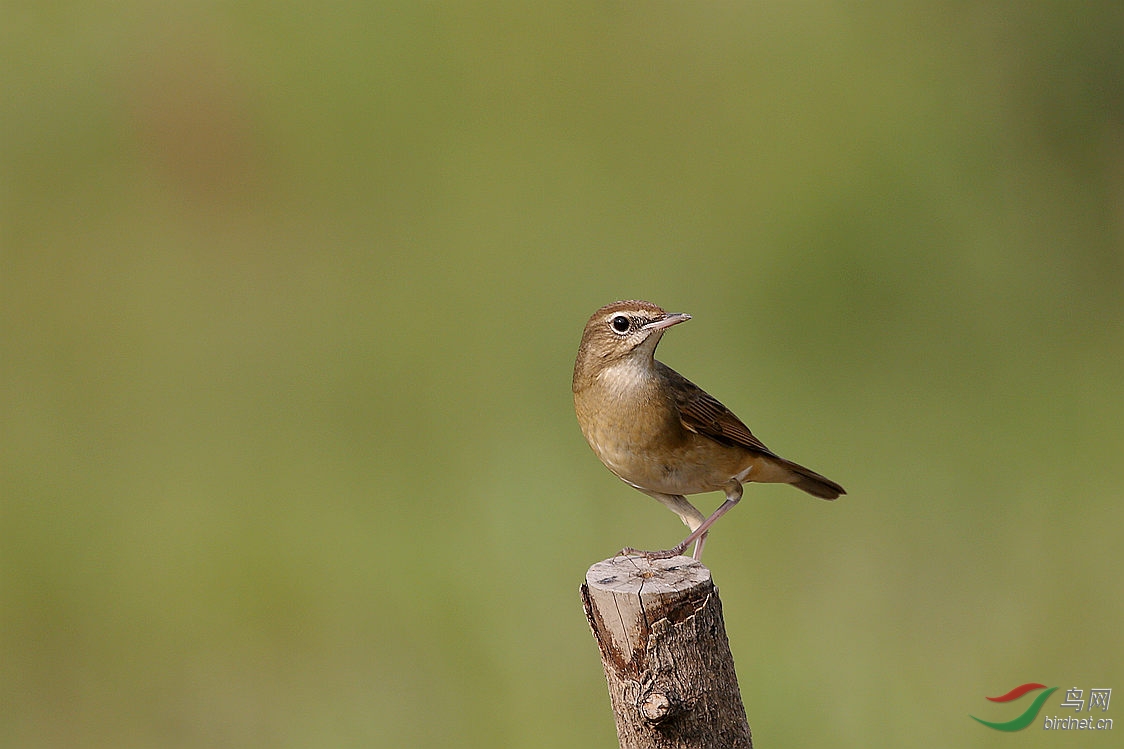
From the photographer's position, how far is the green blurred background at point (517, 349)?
8344 millimetres

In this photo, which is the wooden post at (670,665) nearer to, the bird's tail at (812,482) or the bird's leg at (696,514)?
the bird's leg at (696,514)

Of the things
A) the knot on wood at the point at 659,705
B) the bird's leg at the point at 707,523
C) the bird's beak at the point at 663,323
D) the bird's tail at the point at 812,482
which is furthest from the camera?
the bird's tail at the point at 812,482

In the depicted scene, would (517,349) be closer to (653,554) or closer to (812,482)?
(812,482)

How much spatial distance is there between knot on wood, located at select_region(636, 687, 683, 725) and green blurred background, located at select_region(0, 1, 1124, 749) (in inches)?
159

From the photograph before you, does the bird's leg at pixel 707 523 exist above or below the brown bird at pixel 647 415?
below

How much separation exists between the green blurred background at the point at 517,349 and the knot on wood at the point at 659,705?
4.04m

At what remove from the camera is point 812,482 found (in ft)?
15.7

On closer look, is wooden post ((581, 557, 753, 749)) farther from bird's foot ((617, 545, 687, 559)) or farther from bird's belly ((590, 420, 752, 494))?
bird's belly ((590, 420, 752, 494))

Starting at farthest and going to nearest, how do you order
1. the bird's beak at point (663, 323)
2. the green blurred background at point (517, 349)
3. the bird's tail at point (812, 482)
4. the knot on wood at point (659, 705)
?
the green blurred background at point (517, 349) < the bird's tail at point (812, 482) < the bird's beak at point (663, 323) < the knot on wood at point (659, 705)

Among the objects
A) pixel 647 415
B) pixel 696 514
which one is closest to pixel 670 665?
pixel 647 415

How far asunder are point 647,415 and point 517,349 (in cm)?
592

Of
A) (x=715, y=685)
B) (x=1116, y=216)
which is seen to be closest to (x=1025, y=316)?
(x=1116, y=216)

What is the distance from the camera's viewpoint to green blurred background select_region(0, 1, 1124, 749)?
834cm

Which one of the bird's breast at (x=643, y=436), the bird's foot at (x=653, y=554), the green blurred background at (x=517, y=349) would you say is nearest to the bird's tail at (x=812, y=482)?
the bird's breast at (x=643, y=436)
